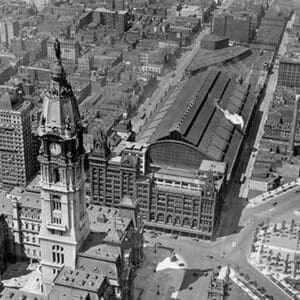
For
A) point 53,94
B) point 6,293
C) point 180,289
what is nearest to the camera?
point 53,94

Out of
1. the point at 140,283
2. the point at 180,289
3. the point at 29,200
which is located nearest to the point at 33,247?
the point at 29,200

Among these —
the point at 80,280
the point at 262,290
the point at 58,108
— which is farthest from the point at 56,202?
the point at 262,290

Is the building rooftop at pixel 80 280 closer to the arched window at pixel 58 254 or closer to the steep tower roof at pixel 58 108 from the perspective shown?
the arched window at pixel 58 254

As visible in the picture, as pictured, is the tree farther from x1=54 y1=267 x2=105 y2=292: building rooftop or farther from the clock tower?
the clock tower

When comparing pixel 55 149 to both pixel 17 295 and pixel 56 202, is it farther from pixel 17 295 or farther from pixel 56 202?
pixel 17 295

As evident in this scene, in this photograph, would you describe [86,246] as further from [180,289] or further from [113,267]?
[180,289]

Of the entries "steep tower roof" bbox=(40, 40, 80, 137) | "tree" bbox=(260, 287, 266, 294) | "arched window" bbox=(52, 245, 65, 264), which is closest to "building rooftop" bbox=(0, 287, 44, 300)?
"arched window" bbox=(52, 245, 65, 264)
